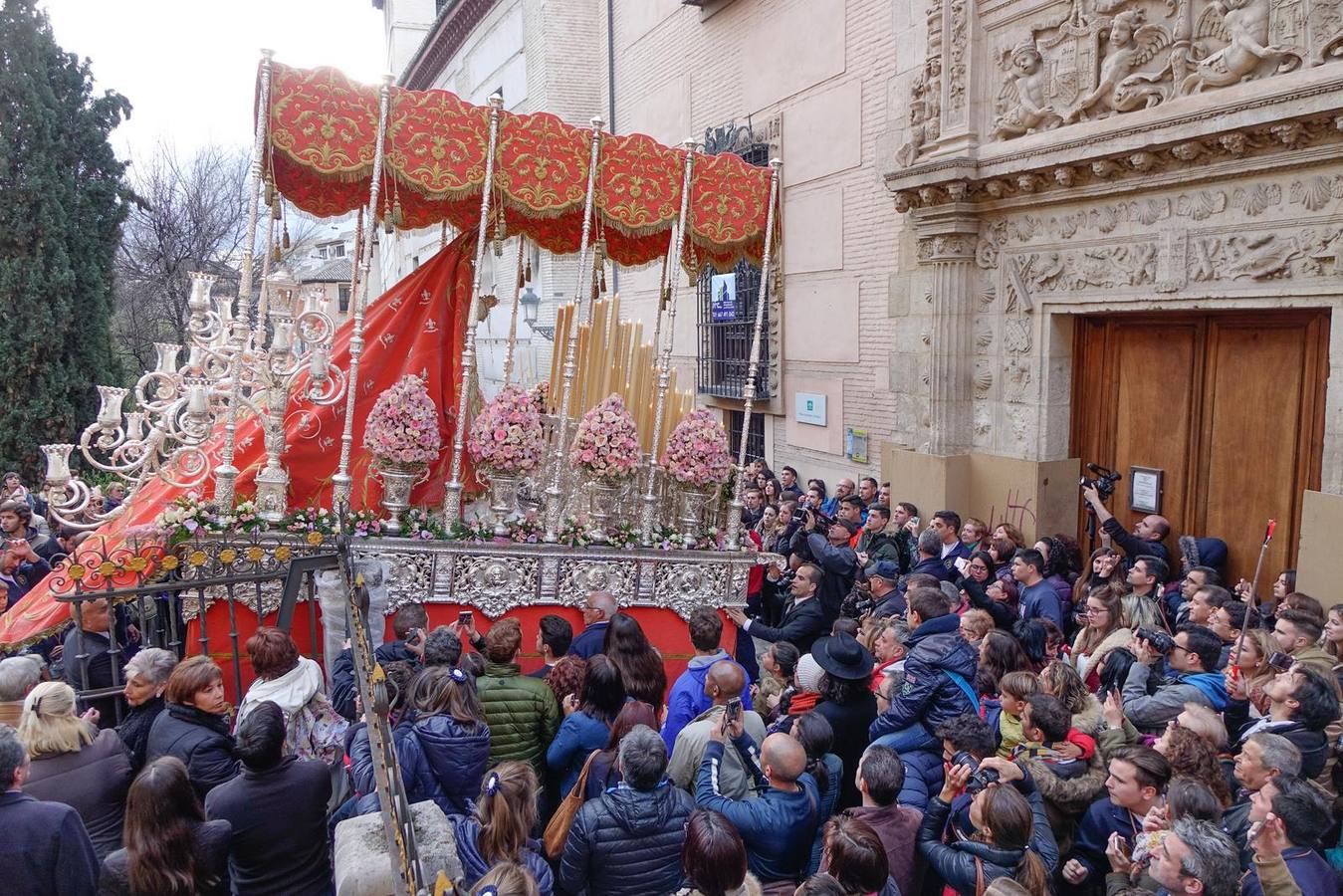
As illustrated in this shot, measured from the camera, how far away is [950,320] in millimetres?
8914

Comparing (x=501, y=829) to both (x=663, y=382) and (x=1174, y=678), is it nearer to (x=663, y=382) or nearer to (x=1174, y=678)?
(x=1174, y=678)

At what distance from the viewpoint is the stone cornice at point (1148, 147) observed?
19.3 ft

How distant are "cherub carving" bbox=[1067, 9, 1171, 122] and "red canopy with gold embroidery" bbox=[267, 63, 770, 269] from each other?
8.95 ft

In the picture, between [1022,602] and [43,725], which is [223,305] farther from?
[1022,602]

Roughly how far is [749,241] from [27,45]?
1153 centimetres

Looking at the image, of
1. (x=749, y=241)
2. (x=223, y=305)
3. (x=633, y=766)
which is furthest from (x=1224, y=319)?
(x=223, y=305)

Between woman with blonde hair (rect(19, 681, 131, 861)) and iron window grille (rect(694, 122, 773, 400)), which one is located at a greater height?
iron window grille (rect(694, 122, 773, 400))

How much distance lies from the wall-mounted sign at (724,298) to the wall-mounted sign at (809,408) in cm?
187

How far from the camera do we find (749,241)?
300 inches

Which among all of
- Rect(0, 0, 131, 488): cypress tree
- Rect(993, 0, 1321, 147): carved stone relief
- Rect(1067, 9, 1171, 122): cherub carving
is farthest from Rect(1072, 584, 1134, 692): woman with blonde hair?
Rect(0, 0, 131, 488): cypress tree

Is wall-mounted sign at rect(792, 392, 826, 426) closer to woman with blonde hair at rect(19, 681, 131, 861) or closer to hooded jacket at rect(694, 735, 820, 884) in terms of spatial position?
hooded jacket at rect(694, 735, 820, 884)

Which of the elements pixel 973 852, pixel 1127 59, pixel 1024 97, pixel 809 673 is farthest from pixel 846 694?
pixel 1024 97

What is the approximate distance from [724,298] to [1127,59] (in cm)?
684

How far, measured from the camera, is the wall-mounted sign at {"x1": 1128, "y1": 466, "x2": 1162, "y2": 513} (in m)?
7.61
